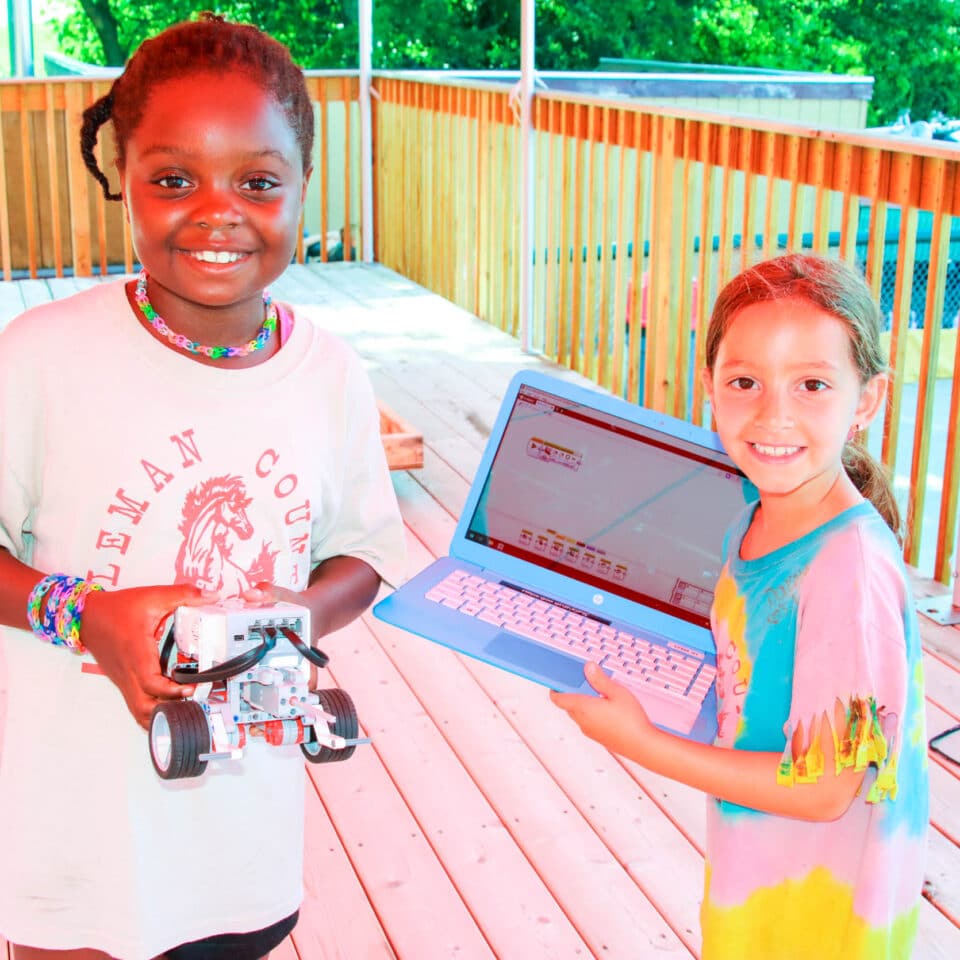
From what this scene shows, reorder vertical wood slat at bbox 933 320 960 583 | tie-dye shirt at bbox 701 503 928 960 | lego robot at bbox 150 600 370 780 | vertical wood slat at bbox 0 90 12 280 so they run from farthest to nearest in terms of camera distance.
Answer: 1. vertical wood slat at bbox 0 90 12 280
2. vertical wood slat at bbox 933 320 960 583
3. tie-dye shirt at bbox 701 503 928 960
4. lego robot at bbox 150 600 370 780

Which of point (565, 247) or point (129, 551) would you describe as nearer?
point (129, 551)

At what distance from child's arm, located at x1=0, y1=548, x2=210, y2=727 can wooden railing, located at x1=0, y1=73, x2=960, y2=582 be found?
165cm

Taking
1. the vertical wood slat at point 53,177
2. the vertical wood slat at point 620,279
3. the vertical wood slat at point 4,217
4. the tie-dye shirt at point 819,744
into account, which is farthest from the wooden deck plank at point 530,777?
the vertical wood slat at point 4,217

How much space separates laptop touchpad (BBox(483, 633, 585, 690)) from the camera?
1.28 metres

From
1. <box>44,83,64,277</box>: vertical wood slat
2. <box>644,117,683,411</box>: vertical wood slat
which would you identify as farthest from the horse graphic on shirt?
<box>44,83,64,277</box>: vertical wood slat

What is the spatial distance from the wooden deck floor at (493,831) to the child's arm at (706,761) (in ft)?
3.24

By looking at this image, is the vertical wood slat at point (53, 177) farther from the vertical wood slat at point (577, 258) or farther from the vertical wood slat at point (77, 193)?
the vertical wood slat at point (577, 258)

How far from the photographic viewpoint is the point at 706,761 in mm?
1072

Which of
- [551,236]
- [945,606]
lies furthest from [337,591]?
[551,236]

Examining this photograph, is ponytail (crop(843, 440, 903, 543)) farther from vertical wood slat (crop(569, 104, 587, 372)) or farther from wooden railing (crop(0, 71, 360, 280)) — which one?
wooden railing (crop(0, 71, 360, 280))

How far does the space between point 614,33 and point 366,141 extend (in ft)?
32.7

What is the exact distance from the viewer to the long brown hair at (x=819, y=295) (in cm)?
111

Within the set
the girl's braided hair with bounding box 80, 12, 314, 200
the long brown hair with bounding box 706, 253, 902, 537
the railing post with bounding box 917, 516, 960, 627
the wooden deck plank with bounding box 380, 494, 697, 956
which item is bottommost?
the wooden deck plank with bounding box 380, 494, 697, 956

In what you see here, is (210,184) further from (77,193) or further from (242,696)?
(77,193)
